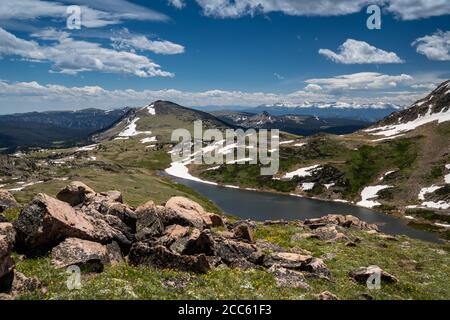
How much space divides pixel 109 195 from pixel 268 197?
523 ft

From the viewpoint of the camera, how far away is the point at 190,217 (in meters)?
36.2

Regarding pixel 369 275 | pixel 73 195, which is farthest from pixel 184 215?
pixel 369 275

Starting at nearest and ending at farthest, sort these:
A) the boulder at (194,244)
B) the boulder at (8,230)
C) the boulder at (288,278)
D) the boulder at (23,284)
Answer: the boulder at (23,284) < the boulder at (8,230) < the boulder at (288,278) < the boulder at (194,244)

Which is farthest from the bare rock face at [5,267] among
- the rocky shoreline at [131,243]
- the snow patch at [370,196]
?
the snow patch at [370,196]

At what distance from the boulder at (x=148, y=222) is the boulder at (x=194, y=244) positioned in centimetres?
349

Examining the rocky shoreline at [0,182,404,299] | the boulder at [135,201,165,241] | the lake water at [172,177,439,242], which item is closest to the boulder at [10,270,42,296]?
the rocky shoreline at [0,182,404,299]

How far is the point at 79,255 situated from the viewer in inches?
1000

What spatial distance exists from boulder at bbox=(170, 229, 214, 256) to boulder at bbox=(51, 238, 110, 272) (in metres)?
5.08

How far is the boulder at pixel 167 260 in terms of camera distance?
27141 millimetres

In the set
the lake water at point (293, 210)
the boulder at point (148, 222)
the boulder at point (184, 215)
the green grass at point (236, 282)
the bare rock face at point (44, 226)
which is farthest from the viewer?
the lake water at point (293, 210)

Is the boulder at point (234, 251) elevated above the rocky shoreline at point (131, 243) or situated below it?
below

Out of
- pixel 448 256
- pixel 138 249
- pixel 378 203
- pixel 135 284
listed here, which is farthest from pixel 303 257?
pixel 378 203

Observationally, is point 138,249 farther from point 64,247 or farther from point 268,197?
point 268,197

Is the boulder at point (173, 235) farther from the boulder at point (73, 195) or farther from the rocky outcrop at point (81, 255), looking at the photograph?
the boulder at point (73, 195)
